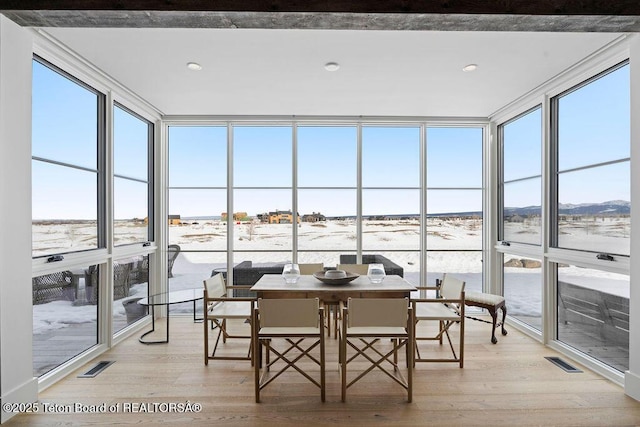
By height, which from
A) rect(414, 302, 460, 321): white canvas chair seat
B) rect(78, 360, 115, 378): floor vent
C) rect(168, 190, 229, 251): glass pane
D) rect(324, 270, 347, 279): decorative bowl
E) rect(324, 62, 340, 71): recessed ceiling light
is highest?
rect(324, 62, 340, 71): recessed ceiling light

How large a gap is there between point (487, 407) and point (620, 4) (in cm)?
301

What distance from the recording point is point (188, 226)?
4660 millimetres

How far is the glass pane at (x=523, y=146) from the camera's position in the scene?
12.6ft

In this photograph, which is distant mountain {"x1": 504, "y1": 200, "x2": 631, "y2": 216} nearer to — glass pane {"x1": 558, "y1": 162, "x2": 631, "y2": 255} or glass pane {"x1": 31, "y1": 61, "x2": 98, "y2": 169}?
glass pane {"x1": 558, "y1": 162, "x2": 631, "y2": 255}

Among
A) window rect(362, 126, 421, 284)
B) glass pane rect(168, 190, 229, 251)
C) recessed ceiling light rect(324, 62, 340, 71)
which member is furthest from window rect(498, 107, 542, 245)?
glass pane rect(168, 190, 229, 251)

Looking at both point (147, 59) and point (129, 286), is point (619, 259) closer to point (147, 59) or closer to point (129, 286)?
point (147, 59)

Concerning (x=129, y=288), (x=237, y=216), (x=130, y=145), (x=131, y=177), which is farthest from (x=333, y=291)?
(x=130, y=145)

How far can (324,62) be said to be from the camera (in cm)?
303

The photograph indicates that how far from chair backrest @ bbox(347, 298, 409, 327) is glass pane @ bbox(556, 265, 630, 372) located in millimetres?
2015

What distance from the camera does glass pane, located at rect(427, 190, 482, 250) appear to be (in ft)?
15.6

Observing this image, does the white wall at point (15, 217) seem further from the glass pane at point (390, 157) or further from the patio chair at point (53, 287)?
the glass pane at point (390, 157)

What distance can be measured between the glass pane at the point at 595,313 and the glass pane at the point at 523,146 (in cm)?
129

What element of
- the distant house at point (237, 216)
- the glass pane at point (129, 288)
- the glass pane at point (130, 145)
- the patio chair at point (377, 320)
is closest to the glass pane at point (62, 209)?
the glass pane at point (130, 145)

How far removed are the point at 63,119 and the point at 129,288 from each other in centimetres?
213
